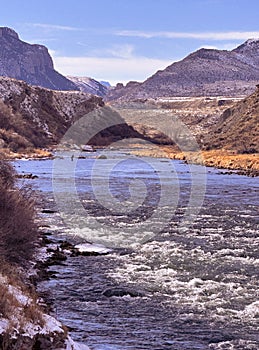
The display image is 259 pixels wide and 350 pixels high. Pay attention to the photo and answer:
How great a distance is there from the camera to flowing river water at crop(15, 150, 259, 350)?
12.3 metres

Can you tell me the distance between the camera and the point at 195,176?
5603cm

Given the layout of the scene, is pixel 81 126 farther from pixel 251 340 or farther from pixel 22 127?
pixel 251 340

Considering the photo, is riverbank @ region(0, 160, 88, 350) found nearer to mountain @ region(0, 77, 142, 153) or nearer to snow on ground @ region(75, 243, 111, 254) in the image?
snow on ground @ region(75, 243, 111, 254)

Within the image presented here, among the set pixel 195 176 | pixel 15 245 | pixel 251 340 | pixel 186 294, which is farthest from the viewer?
pixel 195 176

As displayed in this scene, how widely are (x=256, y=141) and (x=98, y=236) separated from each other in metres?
72.8

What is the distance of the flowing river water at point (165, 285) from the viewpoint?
12312mm

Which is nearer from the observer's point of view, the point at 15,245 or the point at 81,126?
A: the point at 15,245

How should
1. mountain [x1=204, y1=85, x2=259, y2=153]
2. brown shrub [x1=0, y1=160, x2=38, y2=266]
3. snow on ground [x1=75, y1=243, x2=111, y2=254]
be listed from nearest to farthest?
brown shrub [x1=0, y1=160, x2=38, y2=266] < snow on ground [x1=75, y1=243, x2=111, y2=254] < mountain [x1=204, y1=85, x2=259, y2=153]

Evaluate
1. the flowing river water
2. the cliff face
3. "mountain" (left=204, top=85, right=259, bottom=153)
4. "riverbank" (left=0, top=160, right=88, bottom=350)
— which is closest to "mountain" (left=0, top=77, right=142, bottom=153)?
the cliff face

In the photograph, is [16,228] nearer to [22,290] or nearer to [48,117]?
[22,290]

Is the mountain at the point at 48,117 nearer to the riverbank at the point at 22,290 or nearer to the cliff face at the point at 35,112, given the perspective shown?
the cliff face at the point at 35,112

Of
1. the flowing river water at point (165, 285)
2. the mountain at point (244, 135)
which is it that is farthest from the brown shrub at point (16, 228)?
the mountain at point (244, 135)

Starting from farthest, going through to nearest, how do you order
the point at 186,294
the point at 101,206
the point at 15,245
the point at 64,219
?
the point at 101,206 → the point at 64,219 → the point at 15,245 → the point at 186,294

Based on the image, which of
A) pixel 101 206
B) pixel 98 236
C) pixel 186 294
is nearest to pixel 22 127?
pixel 101 206
